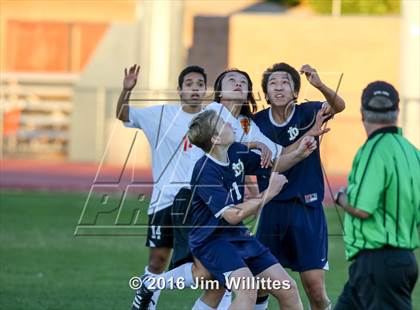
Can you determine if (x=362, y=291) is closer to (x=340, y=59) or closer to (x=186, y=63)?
(x=340, y=59)

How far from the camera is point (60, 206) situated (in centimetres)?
2139

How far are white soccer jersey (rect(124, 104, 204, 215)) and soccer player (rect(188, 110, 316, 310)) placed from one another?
5.39ft

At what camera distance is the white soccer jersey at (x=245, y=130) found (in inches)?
360

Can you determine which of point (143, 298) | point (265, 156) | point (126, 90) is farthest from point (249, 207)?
point (126, 90)

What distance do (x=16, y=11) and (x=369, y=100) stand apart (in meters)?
35.3

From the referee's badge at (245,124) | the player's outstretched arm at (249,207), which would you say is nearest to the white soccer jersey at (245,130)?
the referee's badge at (245,124)

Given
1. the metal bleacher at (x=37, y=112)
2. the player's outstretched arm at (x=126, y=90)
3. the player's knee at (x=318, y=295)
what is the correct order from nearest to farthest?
the player's knee at (x=318, y=295)
the player's outstretched arm at (x=126, y=90)
the metal bleacher at (x=37, y=112)

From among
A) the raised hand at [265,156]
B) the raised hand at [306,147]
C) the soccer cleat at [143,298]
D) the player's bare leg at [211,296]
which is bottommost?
the soccer cleat at [143,298]

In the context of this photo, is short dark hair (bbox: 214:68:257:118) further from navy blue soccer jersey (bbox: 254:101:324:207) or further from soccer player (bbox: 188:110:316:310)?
soccer player (bbox: 188:110:316:310)

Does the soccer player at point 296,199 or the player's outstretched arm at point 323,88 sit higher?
the player's outstretched arm at point 323,88

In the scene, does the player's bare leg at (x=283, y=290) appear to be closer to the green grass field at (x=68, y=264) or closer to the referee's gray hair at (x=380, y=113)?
the referee's gray hair at (x=380, y=113)

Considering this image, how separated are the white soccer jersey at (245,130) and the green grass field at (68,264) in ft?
8.12

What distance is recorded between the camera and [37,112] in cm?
3684

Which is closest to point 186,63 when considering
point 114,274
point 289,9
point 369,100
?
point 289,9
